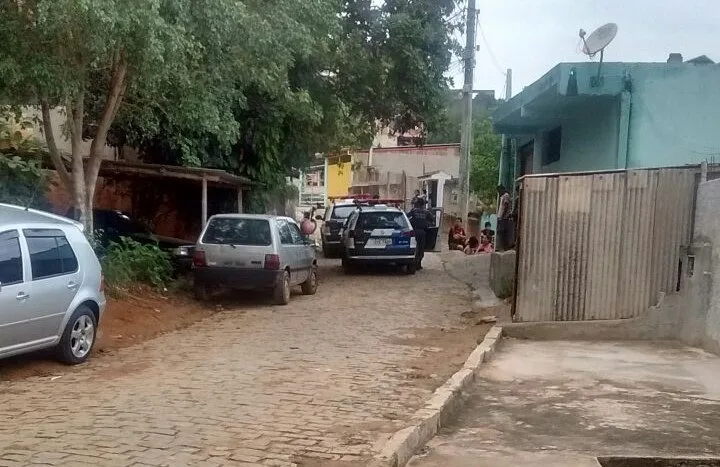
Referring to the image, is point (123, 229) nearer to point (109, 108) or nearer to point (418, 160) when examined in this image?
point (109, 108)

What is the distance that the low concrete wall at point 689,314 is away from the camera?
972cm

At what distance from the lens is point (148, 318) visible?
1214 centimetres

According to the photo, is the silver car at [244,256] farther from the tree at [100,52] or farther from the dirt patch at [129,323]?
the tree at [100,52]

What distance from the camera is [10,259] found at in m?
7.78

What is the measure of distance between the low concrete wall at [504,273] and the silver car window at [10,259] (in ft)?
28.7

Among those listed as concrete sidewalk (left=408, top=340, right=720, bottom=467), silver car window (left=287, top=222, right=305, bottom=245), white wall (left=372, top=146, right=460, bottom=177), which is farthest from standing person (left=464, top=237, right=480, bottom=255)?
white wall (left=372, top=146, right=460, bottom=177)

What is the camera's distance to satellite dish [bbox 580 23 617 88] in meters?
13.3

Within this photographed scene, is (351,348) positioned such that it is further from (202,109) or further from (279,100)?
(279,100)

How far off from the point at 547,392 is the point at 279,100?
11503 millimetres

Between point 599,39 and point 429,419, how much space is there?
9373mm

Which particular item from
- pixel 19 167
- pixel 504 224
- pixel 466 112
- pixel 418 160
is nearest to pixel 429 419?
pixel 19 167

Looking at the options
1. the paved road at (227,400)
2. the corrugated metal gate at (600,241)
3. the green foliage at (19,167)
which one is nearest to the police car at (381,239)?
the paved road at (227,400)

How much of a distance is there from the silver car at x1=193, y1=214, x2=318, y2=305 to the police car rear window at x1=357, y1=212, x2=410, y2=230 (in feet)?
16.7

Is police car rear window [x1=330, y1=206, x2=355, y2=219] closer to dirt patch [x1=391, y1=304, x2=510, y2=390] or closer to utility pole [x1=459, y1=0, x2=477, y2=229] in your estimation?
utility pole [x1=459, y1=0, x2=477, y2=229]
